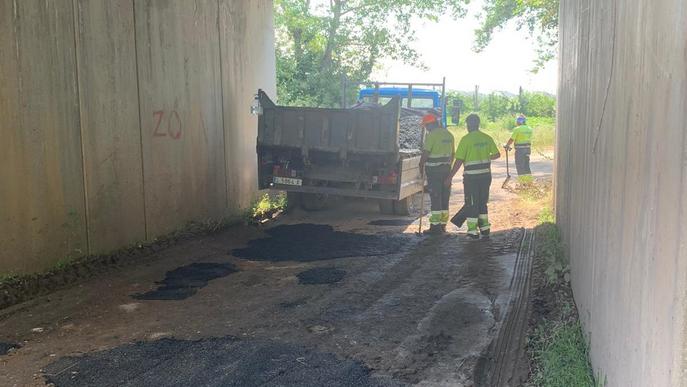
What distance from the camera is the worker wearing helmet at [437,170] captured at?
9828 millimetres

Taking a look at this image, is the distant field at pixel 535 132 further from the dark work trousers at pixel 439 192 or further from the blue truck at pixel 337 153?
the dark work trousers at pixel 439 192

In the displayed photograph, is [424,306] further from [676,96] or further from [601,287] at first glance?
[676,96]

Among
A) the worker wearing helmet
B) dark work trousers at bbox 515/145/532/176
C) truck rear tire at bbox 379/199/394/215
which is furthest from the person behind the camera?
dark work trousers at bbox 515/145/532/176

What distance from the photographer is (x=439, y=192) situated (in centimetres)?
988

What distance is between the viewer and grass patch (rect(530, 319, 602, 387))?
4.00 metres

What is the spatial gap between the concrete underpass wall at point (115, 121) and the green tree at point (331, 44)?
29.4 feet

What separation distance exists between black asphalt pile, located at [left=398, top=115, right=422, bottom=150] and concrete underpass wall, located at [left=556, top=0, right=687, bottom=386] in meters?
7.35

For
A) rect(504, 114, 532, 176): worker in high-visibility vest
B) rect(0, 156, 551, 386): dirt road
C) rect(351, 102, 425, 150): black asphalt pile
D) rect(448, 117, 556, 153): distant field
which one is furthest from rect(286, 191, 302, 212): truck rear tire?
rect(448, 117, 556, 153): distant field

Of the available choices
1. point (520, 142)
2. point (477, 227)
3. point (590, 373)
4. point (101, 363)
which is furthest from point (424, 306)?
point (520, 142)

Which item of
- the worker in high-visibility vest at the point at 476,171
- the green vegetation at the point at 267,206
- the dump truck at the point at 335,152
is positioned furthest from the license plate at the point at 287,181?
the worker in high-visibility vest at the point at 476,171

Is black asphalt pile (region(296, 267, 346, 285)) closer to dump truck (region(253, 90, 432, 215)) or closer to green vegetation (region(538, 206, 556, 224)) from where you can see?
dump truck (region(253, 90, 432, 215))

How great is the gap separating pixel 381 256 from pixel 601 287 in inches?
182

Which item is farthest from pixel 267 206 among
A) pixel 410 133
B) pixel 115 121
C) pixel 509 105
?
pixel 509 105

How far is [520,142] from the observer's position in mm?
15414
